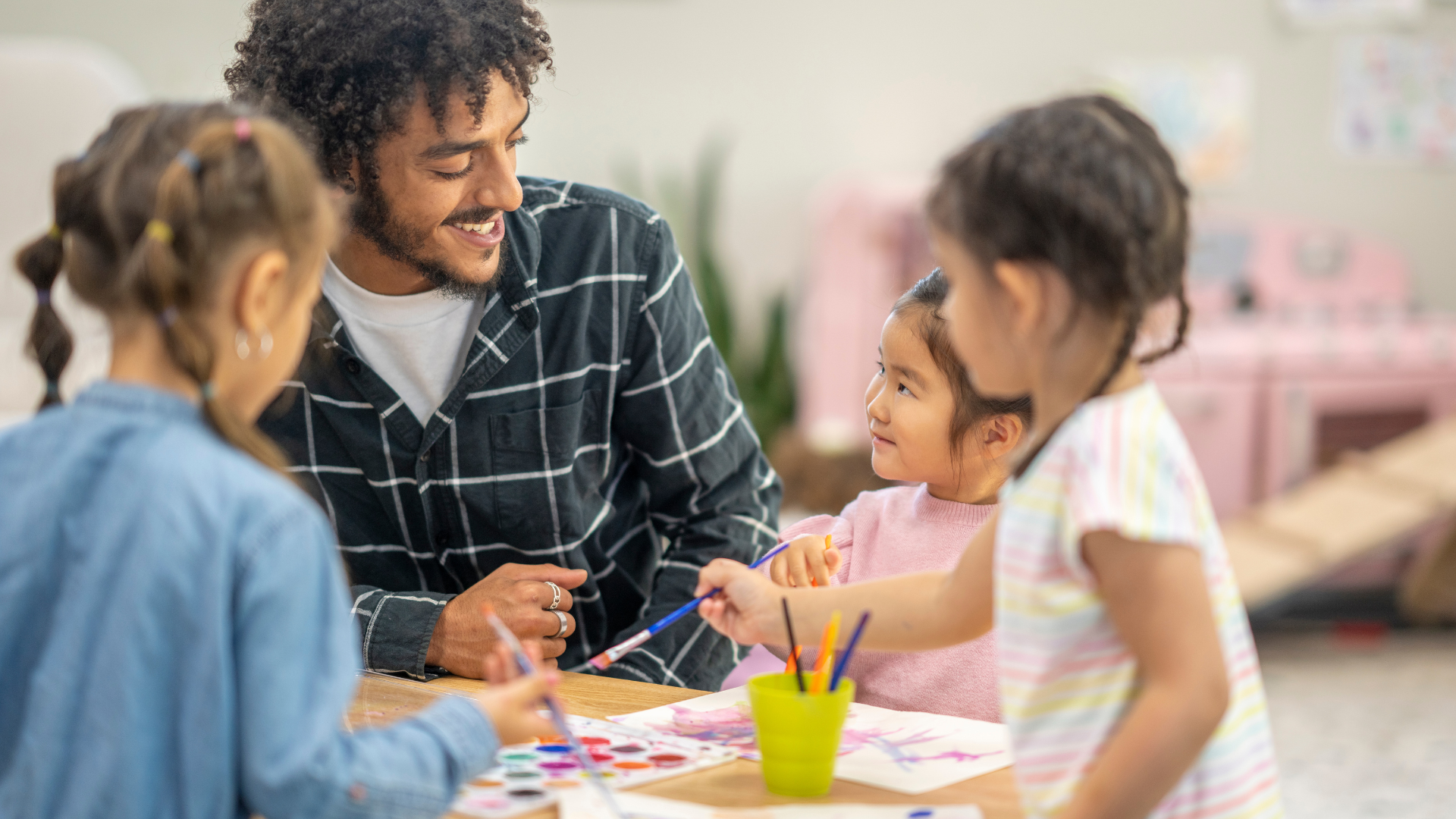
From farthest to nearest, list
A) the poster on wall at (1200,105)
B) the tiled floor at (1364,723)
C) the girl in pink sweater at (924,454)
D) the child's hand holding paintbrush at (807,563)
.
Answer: the poster on wall at (1200,105), the tiled floor at (1364,723), the girl in pink sweater at (924,454), the child's hand holding paintbrush at (807,563)

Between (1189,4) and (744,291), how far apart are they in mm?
1608

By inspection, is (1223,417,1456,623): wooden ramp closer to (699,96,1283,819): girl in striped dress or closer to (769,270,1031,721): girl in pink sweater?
(769,270,1031,721): girl in pink sweater

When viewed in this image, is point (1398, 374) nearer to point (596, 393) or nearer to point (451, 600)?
point (596, 393)

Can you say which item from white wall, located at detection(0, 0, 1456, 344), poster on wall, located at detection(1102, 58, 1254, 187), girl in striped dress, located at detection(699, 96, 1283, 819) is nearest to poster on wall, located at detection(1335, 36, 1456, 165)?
white wall, located at detection(0, 0, 1456, 344)

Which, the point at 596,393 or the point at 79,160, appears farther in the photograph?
the point at 596,393

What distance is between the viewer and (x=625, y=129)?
3.67 m

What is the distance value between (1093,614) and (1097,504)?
0.06m

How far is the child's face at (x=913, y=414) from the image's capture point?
1256 mm

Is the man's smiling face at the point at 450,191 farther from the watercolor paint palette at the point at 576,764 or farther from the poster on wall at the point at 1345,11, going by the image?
the poster on wall at the point at 1345,11

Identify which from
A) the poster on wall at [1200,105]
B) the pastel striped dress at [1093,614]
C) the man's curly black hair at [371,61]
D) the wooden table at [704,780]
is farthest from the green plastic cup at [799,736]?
the poster on wall at [1200,105]

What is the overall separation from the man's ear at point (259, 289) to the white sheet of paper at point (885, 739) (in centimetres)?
45

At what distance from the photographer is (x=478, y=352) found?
131 centimetres

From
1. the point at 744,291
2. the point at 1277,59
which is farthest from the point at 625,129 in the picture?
the point at 1277,59

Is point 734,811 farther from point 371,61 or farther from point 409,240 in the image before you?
point 371,61
